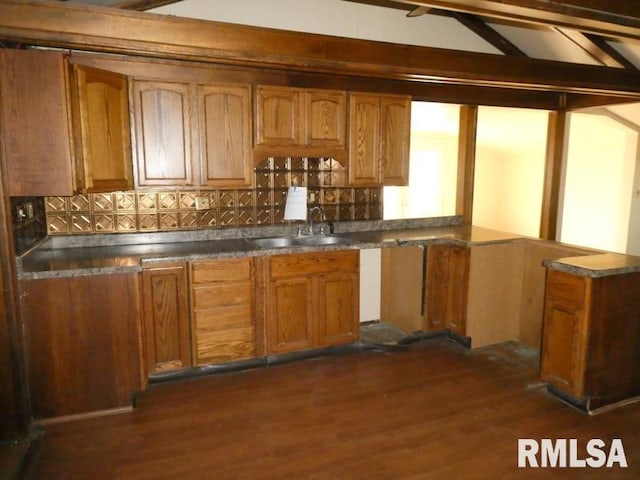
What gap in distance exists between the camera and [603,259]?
108 inches

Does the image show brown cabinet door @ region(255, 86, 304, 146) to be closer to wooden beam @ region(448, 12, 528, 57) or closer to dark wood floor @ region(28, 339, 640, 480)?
dark wood floor @ region(28, 339, 640, 480)

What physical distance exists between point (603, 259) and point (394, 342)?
1.65 meters

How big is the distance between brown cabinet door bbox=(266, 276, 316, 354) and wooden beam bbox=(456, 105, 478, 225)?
6.74 feet

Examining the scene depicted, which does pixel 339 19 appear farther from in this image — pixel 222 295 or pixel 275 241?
pixel 222 295

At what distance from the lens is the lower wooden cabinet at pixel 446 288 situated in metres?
3.53

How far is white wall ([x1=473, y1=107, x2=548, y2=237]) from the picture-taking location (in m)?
5.97

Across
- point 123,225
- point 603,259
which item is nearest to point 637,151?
point 603,259

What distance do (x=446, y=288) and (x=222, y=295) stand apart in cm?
189

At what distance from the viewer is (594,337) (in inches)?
101

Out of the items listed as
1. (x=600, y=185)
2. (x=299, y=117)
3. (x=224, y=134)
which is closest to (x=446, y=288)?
(x=299, y=117)

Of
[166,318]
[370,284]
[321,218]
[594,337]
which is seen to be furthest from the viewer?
[370,284]

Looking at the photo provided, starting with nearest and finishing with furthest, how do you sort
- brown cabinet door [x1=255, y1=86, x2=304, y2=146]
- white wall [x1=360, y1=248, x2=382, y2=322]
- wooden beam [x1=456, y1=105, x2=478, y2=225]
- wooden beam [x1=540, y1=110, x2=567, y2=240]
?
brown cabinet door [x1=255, y1=86, x2=304, y2=146]
white wall [x1=360, y1=248, x2=382, y2=322]
wooden beam [x1=456, y1=105, x2=478, y2=225]
wooden beam [x1=540, y1=110, x2=567, y2=240]

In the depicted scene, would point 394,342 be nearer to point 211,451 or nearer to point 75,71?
point 211,451

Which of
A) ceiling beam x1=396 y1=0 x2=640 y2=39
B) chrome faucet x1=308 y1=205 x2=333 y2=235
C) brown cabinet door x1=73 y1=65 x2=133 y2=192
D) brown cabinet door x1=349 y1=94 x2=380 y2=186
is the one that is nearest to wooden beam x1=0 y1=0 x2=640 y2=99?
brown cabinet door x1=73 y1=65 x2=133 y2=192
